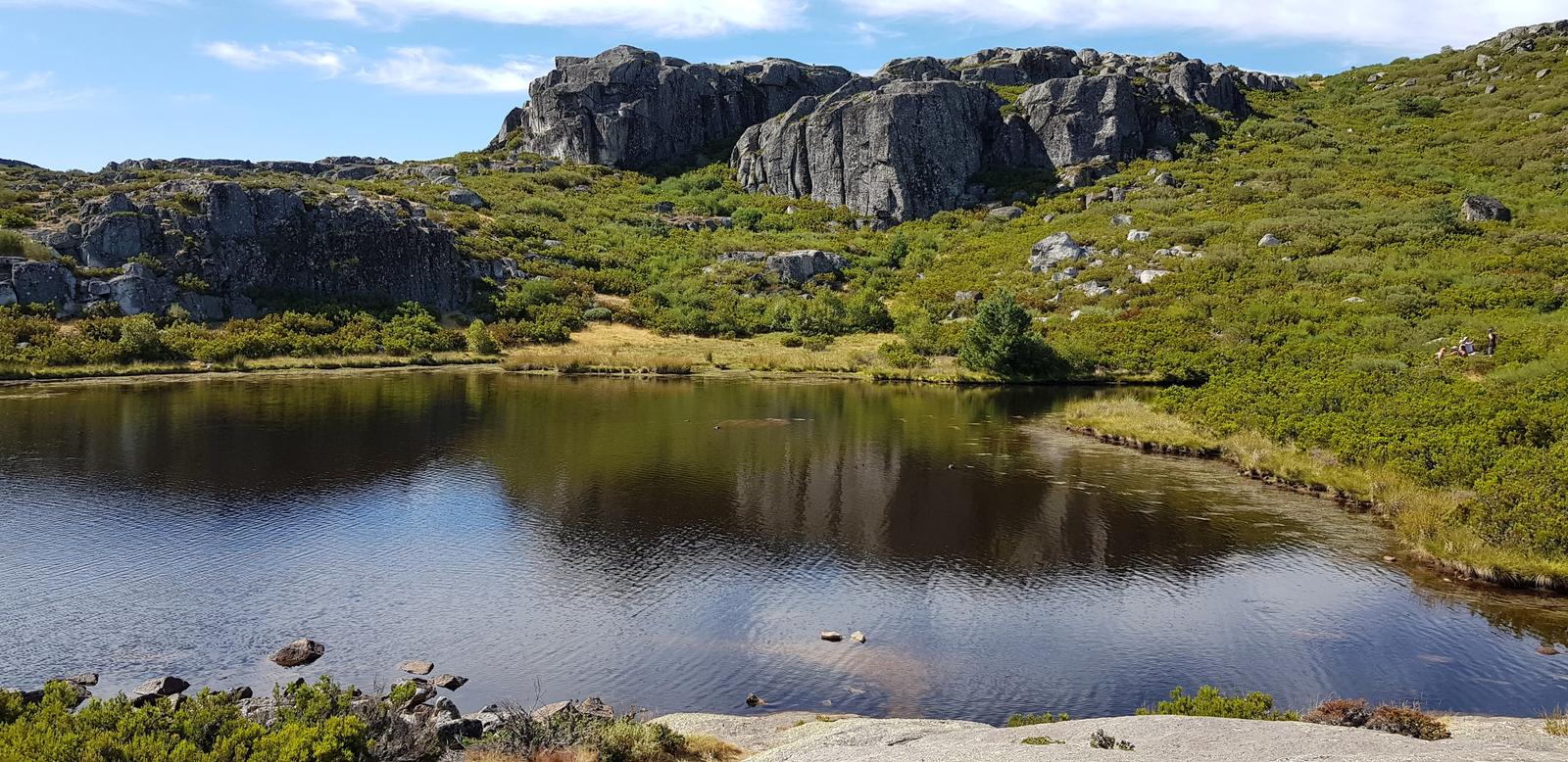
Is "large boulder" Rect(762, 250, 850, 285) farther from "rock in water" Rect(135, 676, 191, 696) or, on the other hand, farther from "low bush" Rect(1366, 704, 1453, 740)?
→ "low bush" Rect(1366, 704, 1453, 740)

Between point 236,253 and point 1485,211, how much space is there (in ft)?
404

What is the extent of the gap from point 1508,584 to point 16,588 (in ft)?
126

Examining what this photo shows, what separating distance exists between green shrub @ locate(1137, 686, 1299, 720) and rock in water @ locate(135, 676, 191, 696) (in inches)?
696

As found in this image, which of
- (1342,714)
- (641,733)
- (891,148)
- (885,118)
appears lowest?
(641,733)

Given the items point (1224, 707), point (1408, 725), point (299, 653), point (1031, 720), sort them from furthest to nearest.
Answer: point (299, 653)
point (1031, 720)
point (1224, 707)
point (1408, 725)

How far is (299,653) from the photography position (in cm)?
1894

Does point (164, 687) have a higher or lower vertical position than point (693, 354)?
lower

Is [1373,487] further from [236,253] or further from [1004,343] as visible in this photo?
[236,253]

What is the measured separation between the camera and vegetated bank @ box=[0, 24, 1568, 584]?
40750 mm

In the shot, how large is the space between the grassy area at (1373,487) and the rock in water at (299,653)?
29.1 meters

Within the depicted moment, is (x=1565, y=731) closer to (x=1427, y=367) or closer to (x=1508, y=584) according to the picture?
(x=1508, y=584)

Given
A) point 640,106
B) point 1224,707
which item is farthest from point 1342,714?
point 640,106

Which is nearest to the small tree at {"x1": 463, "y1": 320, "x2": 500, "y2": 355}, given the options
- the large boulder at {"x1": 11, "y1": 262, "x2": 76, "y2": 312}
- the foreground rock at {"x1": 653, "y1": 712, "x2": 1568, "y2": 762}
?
the large boulder at {"x1": 11, "y1": 262, "x2": 76, "y2": 312}

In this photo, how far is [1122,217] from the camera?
111438 millimetres
